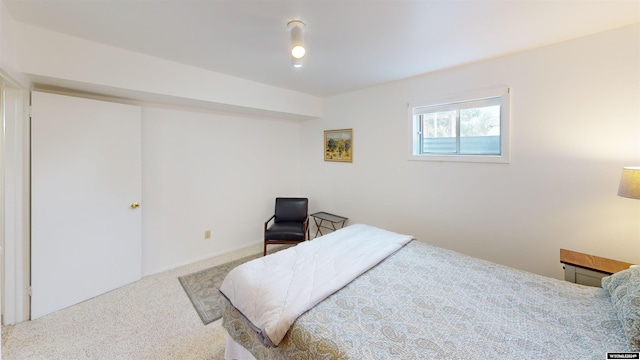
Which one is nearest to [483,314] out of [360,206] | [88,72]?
[360,206]

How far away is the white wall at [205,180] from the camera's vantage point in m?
2.99

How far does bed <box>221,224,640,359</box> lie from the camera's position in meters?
1.06

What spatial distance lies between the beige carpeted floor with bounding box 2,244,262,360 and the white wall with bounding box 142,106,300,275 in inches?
27.8

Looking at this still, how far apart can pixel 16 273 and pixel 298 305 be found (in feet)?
8.27

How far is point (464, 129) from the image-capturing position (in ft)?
Answer: 8.97

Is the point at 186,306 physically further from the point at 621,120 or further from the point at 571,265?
the point at 621,120

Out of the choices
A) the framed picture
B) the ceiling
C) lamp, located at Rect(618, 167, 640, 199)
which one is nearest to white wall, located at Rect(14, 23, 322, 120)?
the ceiling

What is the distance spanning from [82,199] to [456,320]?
3.17 m

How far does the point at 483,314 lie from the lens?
50.4 inches

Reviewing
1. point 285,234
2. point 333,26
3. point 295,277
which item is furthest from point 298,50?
point 285,234

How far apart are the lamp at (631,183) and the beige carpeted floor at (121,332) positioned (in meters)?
2.94

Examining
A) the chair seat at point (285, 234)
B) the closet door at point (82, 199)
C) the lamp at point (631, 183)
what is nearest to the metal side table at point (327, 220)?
the chair seat at point (285, 234)

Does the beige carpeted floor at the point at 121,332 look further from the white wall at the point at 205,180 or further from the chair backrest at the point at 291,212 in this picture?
the chair backrest at the point at 291,212

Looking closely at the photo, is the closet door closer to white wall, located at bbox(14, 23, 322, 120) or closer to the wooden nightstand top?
white wall, located at bbox(14, 23, 322, 120)
